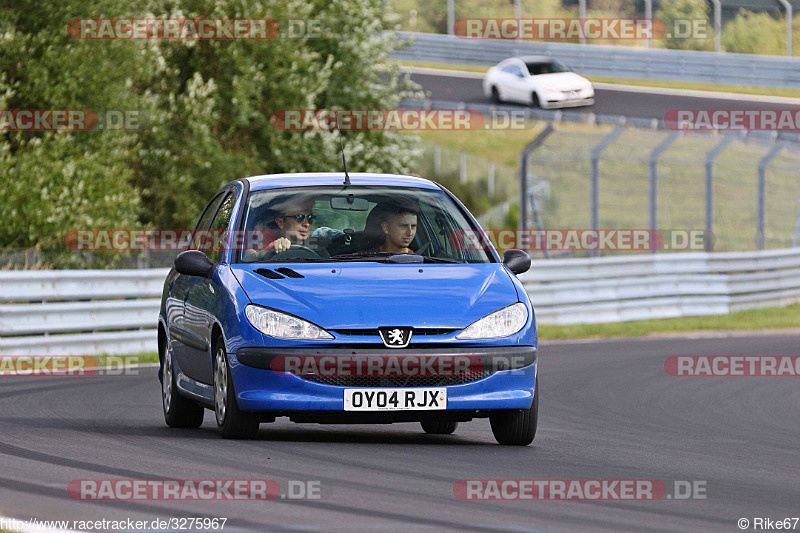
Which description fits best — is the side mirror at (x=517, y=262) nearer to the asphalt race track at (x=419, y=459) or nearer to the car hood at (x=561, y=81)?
the asphalt race track at (x=419, y=459)

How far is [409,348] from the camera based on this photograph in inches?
345

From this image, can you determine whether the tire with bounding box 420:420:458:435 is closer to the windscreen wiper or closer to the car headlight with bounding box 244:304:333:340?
the windscreen wiper

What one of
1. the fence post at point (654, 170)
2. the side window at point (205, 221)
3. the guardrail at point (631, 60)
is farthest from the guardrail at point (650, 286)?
the guardrail at point (631, 60)

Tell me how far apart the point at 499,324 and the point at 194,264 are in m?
1.97

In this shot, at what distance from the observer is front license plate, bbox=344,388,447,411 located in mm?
8766

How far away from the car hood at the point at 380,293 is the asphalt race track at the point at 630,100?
1373 inches

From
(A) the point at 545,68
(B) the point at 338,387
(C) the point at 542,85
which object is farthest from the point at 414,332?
(A) the point at 545,68

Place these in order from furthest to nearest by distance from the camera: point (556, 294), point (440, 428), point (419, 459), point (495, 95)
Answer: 1. point (495, 95)
2. point (556, 294)
3. point (440, 428)
4. point (419, 459)

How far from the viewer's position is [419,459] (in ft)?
27.9

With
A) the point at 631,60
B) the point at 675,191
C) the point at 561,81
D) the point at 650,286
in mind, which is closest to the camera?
the point at 650,286

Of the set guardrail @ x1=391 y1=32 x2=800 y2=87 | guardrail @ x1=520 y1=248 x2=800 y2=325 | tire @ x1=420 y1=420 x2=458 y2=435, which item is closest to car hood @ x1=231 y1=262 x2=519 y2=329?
tire @ x1=420 y1=420 x2=458 y2=435

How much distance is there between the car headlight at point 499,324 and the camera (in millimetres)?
8938

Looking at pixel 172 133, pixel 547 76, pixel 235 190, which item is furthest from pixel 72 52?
pixel 547 76

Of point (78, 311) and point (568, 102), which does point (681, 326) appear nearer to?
point (78, 311)
